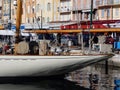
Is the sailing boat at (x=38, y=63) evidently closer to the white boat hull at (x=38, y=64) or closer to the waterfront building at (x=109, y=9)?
the white boat hull at (x=38, y=64)

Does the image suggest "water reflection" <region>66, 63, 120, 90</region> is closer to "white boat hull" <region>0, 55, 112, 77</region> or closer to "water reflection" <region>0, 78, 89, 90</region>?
"water reflection" <region>0, 78, 89, 90</region>

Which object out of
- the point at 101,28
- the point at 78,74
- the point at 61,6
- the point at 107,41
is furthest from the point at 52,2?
the point at 78,74

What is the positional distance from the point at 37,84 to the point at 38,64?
1.60m

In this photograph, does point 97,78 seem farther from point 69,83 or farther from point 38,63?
point 38,63

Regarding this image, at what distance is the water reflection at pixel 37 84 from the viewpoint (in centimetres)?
3094

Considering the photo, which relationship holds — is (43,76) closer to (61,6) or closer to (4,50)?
(4,50)

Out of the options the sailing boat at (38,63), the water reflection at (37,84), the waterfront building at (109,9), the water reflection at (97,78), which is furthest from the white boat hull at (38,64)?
the waterfront building at (109,9)

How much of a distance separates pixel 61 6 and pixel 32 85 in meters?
67.1

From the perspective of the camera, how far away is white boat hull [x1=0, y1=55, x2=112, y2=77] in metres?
31.3

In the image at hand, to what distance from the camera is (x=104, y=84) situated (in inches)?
1264

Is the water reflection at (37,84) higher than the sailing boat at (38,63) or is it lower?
lower

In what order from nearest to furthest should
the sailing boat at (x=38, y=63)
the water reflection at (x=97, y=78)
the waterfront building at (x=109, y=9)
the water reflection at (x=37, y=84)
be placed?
the water reflection at (x=37, y=84) → the sailing boat at (x=38, y=63) → the water reflection at (x=97, y=78) → the waterfront building at (x=109, y=9)

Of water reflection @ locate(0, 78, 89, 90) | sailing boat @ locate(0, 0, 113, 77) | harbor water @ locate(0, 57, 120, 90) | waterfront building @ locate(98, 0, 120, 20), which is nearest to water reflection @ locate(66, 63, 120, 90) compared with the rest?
harbor water @ locate(0, 57, 120, 90)

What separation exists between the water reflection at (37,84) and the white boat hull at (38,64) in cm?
67
